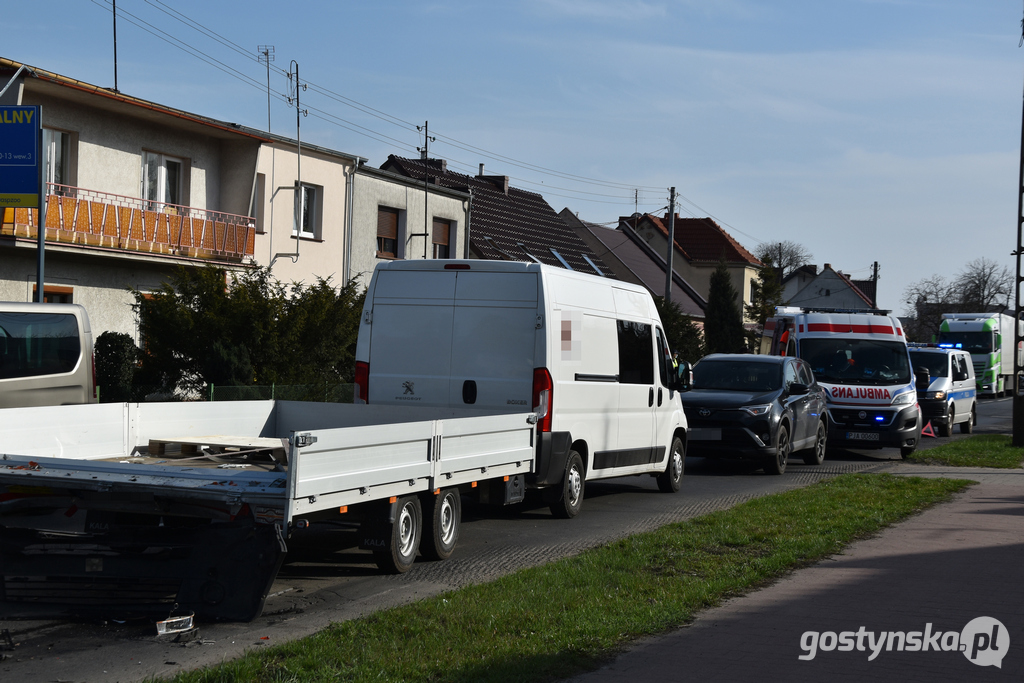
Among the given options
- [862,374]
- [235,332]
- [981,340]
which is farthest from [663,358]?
A: [981,340]

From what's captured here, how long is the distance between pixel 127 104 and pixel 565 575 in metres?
18.6

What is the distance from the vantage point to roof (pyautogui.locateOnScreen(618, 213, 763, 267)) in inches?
2586

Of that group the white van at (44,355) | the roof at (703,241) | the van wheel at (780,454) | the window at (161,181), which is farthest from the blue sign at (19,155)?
the roof at (703,241)

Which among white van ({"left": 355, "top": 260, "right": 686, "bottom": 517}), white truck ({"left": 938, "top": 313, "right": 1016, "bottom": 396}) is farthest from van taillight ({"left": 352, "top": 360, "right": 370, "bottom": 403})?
white truck ({"left": 938, "top": 313, "right": 1016, "bottom": 396})

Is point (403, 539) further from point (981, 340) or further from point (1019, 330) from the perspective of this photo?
point (981, 340)

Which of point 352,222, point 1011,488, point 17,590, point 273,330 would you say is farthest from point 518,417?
point 352,222

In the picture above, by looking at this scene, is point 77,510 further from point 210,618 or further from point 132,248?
point 132,248

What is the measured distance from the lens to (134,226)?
75.9 feet

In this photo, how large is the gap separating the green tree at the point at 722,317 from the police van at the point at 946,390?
22.7 m

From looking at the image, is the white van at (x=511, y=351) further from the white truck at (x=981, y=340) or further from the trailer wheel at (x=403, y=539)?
the white truck at (x=981, y=340)

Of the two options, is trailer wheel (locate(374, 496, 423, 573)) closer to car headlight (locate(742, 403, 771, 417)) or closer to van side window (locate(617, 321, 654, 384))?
van side window (locate(617, 321, 654, 384))

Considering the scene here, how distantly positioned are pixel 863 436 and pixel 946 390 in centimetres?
655

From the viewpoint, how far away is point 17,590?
6.12 m

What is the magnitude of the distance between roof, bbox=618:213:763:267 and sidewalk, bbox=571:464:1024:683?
5624 cm
